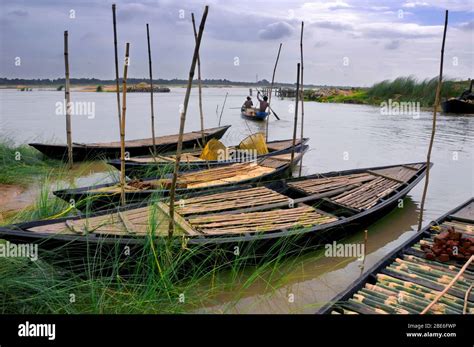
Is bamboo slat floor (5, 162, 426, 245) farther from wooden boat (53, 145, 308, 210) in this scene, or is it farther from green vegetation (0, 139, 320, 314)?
green vegetation (0, 139, 320, 314)

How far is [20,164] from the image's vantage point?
7.80 metres

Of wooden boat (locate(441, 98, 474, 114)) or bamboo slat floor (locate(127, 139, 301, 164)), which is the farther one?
wooden boat (locate(441, 98, 474, 114))

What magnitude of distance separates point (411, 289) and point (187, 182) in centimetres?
352

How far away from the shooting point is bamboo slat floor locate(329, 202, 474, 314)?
3.12m

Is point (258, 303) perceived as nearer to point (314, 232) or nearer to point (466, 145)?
point (314, 232)

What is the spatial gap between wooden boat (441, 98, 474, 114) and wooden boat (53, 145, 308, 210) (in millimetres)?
15218

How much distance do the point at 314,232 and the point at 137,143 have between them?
665 cm

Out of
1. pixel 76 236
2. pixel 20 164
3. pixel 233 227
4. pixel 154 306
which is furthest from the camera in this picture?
pixel 20 164

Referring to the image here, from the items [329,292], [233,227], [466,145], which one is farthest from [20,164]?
[466,145]

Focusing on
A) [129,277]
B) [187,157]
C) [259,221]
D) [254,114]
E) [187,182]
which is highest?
[254,114]

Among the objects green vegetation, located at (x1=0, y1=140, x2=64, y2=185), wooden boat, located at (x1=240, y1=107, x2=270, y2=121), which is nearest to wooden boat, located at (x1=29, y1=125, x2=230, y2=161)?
green vegetation, located at (x1=0, y1=140, x2=64, y2=185)

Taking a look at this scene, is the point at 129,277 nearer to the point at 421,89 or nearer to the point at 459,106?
the point at 459,106

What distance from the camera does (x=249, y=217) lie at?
15.7 feet

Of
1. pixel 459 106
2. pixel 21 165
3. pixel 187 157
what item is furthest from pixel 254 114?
pixel 21 165
